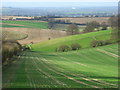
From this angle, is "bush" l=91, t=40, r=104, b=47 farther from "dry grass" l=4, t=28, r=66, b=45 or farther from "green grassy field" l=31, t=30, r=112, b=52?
"dry grass" l=4, t=28, r=66, b=45

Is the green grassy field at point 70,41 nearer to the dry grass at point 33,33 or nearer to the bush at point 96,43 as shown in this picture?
the bush at point 96,43

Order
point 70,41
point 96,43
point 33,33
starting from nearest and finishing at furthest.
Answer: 1. point 33,33
2. point 96,43
3. point 70,41

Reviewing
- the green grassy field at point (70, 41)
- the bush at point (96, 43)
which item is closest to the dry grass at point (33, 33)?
the green grassy field at point (70, 41)

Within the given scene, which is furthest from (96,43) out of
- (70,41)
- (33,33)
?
(33,33)

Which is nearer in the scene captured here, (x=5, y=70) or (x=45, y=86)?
(x=45, y=86)

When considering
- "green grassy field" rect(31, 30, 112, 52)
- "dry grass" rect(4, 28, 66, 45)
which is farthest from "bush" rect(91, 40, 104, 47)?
"dry grass" rect(4, 28, 66, 45)

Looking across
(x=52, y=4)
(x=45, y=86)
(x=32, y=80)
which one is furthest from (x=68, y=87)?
(x=52, y=4)

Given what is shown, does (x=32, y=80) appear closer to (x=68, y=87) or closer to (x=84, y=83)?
(x=68, y=87)

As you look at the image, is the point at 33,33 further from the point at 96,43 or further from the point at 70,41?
the point at 70,41

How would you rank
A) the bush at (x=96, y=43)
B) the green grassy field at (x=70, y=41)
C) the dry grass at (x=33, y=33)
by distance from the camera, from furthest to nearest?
the bush at (x=96, y=43), the green grassy field at (x=70, y=41), the dry grass at (x=33, y=33)

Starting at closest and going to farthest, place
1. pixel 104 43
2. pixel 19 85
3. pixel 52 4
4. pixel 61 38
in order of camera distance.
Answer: pixel 19 85
pixel 52 4
pixel 104 43
pixel 61 38

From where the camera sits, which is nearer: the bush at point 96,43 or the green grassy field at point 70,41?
the green grassy field at point 70,41
